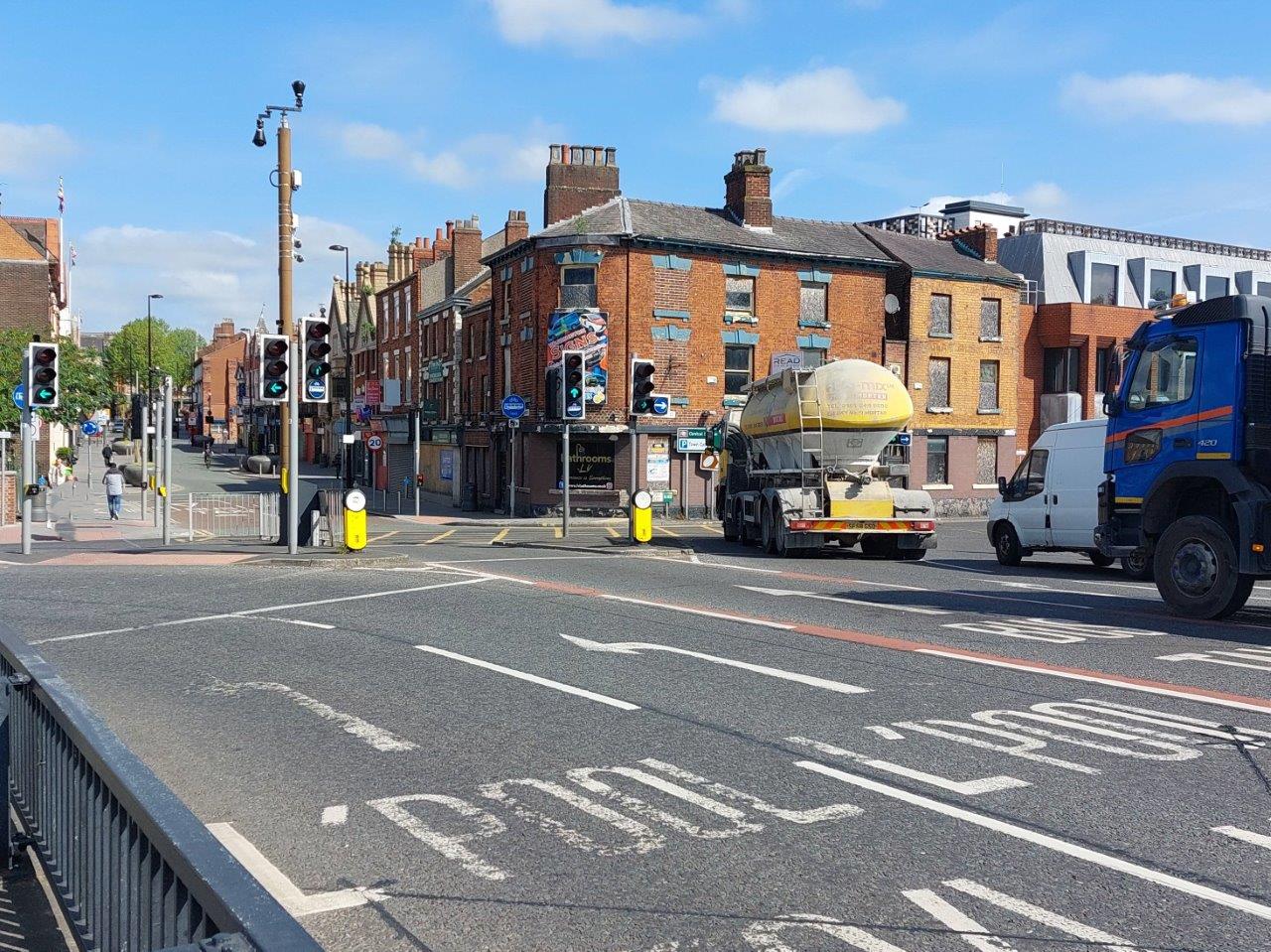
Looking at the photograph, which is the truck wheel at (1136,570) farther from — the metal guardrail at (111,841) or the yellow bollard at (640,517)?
the metal guardrail at (111,841)

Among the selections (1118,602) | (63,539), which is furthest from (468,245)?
(1118,602)

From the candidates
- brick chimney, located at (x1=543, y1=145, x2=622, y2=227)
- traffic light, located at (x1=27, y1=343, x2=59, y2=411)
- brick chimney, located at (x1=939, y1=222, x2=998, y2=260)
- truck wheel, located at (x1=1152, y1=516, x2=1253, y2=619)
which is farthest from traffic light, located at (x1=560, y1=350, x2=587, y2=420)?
brick chimney, located at (x1=939, y1=222, x2=998, y2=260)

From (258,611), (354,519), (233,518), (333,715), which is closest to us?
(333,715)

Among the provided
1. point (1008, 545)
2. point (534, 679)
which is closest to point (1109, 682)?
point (534, 679)

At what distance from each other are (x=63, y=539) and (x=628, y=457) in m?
18.2

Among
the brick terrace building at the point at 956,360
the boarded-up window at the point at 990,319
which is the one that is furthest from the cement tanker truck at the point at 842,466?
the boarded-up window at the point at 990,319

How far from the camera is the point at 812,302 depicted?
4266 centimetres

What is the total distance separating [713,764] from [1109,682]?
412cm

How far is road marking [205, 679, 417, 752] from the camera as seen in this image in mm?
7254

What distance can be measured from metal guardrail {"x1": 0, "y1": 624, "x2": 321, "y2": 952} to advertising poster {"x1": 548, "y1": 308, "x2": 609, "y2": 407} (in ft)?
111

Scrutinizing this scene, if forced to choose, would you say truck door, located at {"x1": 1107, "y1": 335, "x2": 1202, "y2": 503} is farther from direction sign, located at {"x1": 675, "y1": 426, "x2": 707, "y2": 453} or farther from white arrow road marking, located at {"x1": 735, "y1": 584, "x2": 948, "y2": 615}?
direction sign, located at {"x1": 675, "y1": 426, "x2": 707, "y2": 453}

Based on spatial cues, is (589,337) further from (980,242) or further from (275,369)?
(275,369)

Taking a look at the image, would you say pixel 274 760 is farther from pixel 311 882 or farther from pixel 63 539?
pixel 63 539

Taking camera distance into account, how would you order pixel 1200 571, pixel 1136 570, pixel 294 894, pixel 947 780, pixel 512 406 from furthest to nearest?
pixel 512 406
pixel 1136 570
pixel 1200 571
pixel 947 780
pixel 294 894
